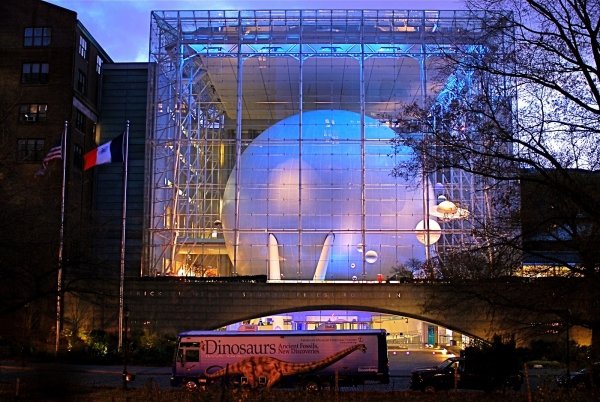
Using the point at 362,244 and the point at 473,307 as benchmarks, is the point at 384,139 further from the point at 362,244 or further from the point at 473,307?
the point at 473,307

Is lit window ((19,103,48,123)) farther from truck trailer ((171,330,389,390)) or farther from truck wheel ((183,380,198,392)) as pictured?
truck wheel ((183,380,198,392))

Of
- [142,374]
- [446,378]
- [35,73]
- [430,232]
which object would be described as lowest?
[142,374]

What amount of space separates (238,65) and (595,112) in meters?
43.5

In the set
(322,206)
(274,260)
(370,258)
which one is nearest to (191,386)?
(274,260)

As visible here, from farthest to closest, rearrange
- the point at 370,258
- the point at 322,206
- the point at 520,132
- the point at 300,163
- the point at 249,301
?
1. the point at 300,163
2. the point at 322,206
3. the point at 370,258
4. the point at 249,301
5. the point at 520,132

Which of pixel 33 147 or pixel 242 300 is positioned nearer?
pixel 242 300

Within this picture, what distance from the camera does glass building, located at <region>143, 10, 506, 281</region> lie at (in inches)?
2072

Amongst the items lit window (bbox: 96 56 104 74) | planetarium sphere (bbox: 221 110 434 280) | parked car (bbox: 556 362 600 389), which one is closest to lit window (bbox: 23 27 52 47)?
lit window (bbox: 96 56 104 74)

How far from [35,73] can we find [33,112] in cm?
300

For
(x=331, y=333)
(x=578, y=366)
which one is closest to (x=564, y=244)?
(x=331, y=333)

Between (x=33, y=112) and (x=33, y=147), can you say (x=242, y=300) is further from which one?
(x=33, y=112)

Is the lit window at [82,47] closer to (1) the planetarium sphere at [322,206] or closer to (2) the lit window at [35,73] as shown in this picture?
(2) the lit window at [35,73]

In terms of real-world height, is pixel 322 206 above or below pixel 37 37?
below

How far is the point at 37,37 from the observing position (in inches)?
2138
